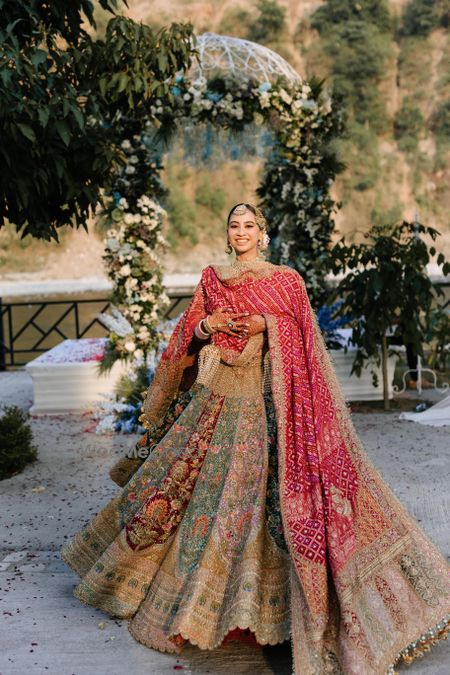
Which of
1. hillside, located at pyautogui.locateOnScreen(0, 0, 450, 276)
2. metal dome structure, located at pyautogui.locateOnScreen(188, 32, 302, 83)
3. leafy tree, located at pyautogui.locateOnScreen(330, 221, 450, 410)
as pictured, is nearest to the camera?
leafy tree, located at pyautogui.locateOnScreen(330, 221, 450, 410)

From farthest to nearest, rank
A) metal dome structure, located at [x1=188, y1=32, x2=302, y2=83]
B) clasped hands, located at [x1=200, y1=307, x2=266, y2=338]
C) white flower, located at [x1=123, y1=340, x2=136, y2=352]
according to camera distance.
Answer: metal dome structure, located at [x1=188, y1=32, x2=302, y2=83] → white flower, located at [x1=123, y1=340, x2=136, y2=352] → clasped hands, located at [x1=200, y1=307, x2=266, y2=338]

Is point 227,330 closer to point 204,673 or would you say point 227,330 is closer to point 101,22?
point 204,673

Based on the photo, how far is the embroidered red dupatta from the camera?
3291 mm

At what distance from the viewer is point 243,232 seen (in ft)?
12.9

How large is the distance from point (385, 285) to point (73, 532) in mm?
3910

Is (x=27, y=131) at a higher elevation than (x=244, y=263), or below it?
higher

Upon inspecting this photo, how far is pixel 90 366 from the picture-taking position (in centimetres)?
880

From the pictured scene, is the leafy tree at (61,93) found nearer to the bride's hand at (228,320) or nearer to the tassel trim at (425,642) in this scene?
the bride's hand at (228,320)

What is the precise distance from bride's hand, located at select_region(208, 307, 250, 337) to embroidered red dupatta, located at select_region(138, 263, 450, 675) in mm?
41

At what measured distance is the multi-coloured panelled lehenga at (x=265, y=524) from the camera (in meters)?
3.36

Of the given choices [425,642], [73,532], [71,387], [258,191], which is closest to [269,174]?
[258,191]

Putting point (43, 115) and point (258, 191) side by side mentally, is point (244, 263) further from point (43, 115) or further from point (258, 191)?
point (258, 191)

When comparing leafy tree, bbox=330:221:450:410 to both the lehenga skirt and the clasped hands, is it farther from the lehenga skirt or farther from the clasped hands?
the lehenga skirt

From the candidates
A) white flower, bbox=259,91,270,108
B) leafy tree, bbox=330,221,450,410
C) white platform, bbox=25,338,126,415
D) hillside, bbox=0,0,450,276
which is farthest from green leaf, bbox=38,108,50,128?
hillside, bbox=0,0,450,276
